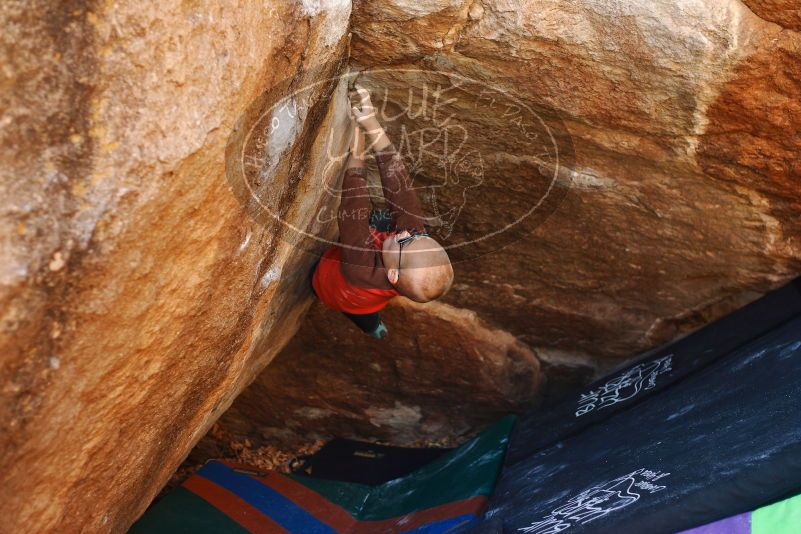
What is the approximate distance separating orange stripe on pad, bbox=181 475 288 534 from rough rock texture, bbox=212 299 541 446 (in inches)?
30.3

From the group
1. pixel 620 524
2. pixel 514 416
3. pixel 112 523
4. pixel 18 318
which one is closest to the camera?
pixel 18 318

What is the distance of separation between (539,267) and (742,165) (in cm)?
103

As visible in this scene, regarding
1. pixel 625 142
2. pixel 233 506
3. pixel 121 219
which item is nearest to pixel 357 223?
pixel 625 142

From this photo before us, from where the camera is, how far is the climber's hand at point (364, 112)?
269cm

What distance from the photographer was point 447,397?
418cm

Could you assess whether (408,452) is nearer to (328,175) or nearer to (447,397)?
(447,397)

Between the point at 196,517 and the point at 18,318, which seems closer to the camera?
the point at 18,318

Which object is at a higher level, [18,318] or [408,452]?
[18,318]

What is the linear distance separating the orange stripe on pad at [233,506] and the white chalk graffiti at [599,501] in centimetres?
120

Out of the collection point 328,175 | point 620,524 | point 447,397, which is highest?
point 328,175

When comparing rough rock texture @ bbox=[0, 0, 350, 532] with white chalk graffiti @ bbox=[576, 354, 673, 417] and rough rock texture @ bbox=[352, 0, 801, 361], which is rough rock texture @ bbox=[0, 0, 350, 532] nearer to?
rough rock texture @ bbox=[352, 0, 801, 361]

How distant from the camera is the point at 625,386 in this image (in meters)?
3.59

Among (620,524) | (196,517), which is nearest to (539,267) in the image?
(620,524)

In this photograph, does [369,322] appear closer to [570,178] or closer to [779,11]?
[570,178]
